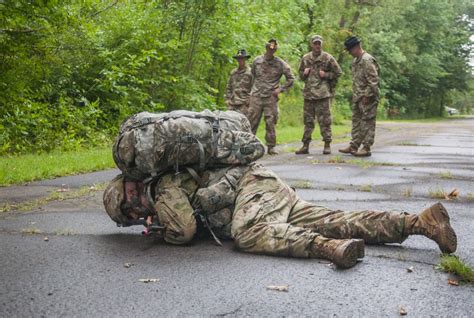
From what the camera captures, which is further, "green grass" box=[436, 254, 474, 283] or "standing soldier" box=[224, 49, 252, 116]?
"standing soldier" box=[224, 49, 252, 116]

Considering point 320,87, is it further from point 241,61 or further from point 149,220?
point 149,220

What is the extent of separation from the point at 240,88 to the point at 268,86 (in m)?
1.37

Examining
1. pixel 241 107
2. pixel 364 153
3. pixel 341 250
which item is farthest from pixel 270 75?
pixel 341 250

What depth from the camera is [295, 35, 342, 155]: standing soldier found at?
11.6m

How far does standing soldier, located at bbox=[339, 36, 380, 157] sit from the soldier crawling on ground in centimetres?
700

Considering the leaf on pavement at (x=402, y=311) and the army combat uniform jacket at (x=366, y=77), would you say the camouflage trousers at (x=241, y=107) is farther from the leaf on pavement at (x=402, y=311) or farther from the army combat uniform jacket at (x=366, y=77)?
the leaf on pavement at (x=402, y=311)

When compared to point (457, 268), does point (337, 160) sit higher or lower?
lower

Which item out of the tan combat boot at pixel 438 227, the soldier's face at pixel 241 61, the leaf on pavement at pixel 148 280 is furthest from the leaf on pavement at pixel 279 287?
the soldier's face at pixel 241 61

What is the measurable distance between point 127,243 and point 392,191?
382cm

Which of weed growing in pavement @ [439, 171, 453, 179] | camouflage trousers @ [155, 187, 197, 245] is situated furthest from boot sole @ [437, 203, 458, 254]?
weed growing in pavement @ [439, 171, 453, 179]

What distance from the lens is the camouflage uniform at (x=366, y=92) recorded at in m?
11.1

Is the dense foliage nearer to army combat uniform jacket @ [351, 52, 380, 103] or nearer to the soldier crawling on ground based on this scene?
the soldier crawling on ground

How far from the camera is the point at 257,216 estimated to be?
4.20m

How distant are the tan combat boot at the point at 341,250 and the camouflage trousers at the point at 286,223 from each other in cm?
11
